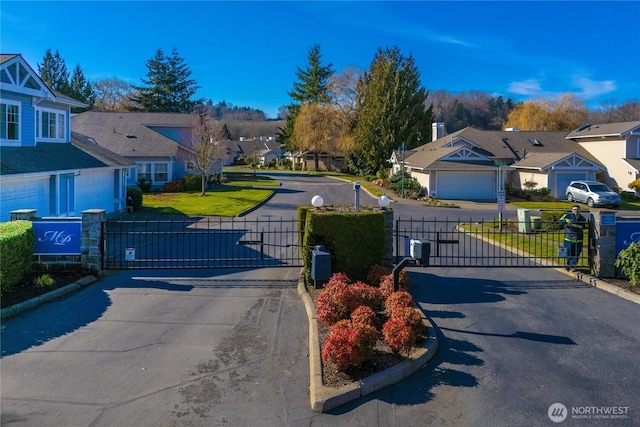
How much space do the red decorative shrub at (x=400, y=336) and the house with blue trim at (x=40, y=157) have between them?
13.7m

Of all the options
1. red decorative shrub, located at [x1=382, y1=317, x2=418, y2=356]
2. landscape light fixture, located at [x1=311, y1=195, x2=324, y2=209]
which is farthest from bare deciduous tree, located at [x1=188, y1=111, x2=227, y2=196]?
red decorative shrub, located at [x1=382, y1=317, x2=418, y2=356]

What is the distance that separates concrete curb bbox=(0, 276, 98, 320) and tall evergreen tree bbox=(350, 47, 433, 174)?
4682 centimetres

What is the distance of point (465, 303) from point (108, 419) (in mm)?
7158

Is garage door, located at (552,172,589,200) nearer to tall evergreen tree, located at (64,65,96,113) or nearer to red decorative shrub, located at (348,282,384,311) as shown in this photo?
red decorative shrub, located at (348,282,384,311)

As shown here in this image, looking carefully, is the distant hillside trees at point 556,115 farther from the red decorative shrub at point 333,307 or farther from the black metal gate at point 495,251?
the red decorative shrub at point 333,307

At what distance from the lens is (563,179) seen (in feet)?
123

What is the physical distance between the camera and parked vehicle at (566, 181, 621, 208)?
1286 inches

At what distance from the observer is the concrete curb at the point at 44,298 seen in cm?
896

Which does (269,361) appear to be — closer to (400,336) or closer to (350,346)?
(350,346)

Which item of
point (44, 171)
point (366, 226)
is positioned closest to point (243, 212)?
point (44, 171)

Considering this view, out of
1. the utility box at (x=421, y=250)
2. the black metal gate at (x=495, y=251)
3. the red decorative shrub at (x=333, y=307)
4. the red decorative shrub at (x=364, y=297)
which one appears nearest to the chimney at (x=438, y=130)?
the black metal gate at (x=495, y=251)

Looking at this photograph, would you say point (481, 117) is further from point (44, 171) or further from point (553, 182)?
point (44, 171)

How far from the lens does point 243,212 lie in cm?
2636

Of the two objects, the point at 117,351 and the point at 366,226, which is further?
the point at 366,226
